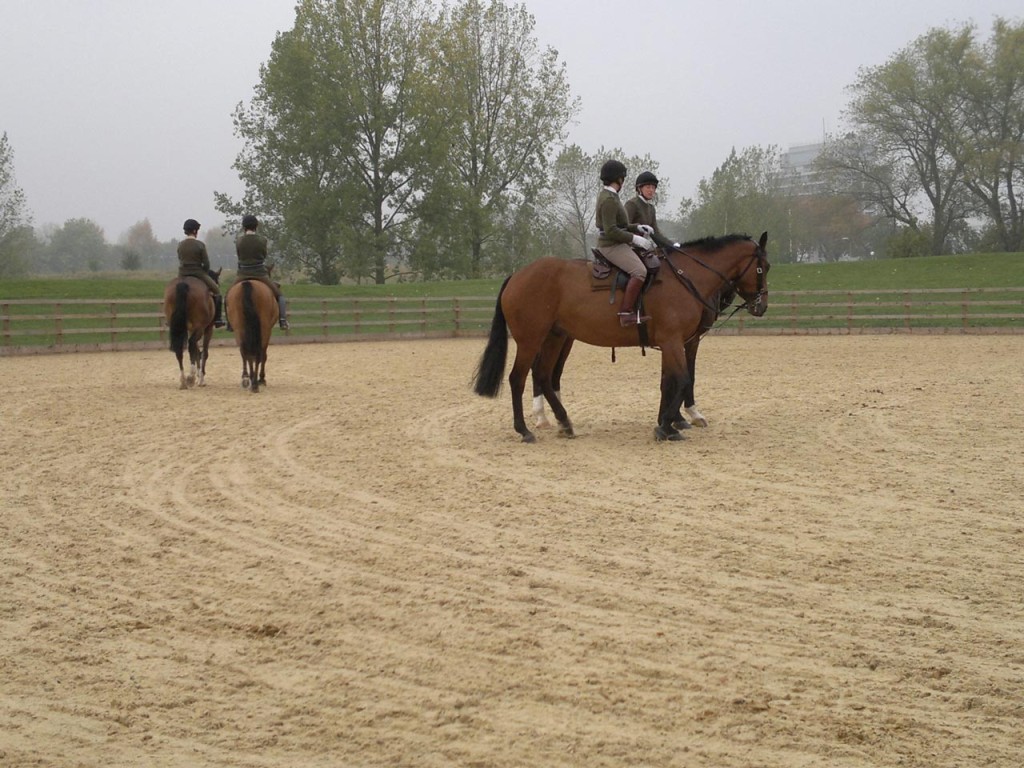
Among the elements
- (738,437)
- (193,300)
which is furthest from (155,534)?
(193,300)

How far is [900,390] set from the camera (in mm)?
13602

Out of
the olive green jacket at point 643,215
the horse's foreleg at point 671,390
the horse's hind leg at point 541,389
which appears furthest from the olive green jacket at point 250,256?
→ the horse's foreleg at point 671,390

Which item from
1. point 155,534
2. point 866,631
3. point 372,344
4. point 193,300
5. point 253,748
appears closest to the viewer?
point 253,748

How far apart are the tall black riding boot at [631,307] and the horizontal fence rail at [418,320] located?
15390mm

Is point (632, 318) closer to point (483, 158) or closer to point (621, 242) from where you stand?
point (621, 242)

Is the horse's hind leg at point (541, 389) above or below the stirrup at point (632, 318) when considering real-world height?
below

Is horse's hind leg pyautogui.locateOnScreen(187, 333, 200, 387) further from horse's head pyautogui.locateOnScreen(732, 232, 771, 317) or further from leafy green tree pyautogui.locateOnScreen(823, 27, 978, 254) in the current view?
leafy green tree pyautogui.locateOnScreen(823, 27, 978, 254)

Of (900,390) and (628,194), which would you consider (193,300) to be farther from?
(628,194)

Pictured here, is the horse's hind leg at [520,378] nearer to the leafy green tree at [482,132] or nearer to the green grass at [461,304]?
the green grass at [461,304]

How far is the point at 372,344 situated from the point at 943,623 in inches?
904

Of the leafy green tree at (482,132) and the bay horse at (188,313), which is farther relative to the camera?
the leafy green tree at (482,132)

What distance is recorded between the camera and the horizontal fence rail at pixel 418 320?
25.3 m

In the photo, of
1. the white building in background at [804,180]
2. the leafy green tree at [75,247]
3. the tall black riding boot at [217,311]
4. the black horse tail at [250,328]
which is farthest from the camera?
the leafy green tree at [75,247]

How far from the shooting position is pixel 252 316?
1405 cm
